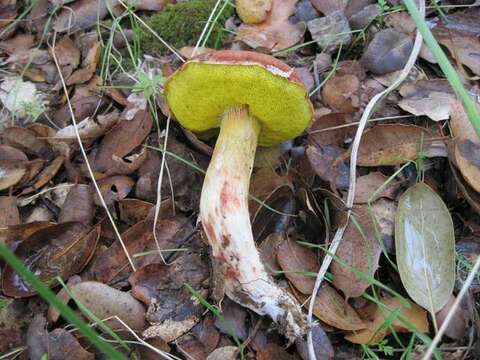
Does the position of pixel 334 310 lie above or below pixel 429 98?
below

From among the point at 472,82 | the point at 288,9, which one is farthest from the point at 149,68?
the point at 472,82

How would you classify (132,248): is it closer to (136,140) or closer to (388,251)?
(136,140)

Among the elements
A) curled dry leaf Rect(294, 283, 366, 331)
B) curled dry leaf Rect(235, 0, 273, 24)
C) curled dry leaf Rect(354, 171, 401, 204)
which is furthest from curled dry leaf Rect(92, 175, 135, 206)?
curled dry leaf Rect(235, 0, 273, 24)

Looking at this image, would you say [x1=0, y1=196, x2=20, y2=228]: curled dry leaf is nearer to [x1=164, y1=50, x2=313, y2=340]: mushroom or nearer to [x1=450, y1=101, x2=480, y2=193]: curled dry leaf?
[x1=164, y1=50, x2=313, y2=340]: mushroom

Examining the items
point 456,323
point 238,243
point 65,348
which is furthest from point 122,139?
point 456,323

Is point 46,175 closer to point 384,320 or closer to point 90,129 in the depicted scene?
point 90,129

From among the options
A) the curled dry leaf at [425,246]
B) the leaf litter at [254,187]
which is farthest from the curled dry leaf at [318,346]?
the curled dry leaf at [425,246]

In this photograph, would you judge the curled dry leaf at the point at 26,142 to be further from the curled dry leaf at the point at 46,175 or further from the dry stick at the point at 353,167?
the dry stick at the point at 353,167
